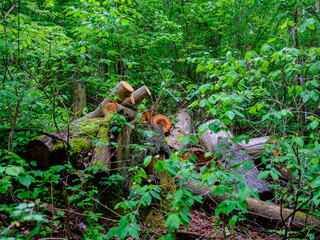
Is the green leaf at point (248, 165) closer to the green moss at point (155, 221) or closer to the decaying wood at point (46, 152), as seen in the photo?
the green moss at point (155, 221)

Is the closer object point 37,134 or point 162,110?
point 37,134

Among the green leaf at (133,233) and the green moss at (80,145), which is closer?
the green leaf at (133,233)

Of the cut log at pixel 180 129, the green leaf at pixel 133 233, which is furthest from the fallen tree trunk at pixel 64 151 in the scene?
the cut log at pixel 180 129

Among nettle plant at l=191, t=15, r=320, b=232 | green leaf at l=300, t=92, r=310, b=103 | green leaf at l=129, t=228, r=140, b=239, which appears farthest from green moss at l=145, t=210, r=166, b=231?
green leaf at l=300, t=92, r=310, b=103

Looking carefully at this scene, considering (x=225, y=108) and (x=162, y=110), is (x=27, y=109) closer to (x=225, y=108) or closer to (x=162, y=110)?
(x=225, y=108)

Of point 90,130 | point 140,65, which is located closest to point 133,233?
point 90,130

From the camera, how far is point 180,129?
5.82 metres

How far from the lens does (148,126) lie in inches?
142

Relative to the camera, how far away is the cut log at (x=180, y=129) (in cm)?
519

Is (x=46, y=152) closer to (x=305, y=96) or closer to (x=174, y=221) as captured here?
(x=174, y=221)

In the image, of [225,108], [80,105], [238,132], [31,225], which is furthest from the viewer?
[80,105]

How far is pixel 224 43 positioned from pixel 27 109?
720 cm

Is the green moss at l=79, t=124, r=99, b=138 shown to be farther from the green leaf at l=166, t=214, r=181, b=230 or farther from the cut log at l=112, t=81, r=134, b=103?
the green leaf at l=166, t=214, r=181, b=230

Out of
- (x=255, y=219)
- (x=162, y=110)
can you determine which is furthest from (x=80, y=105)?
(x=255, y=219)
